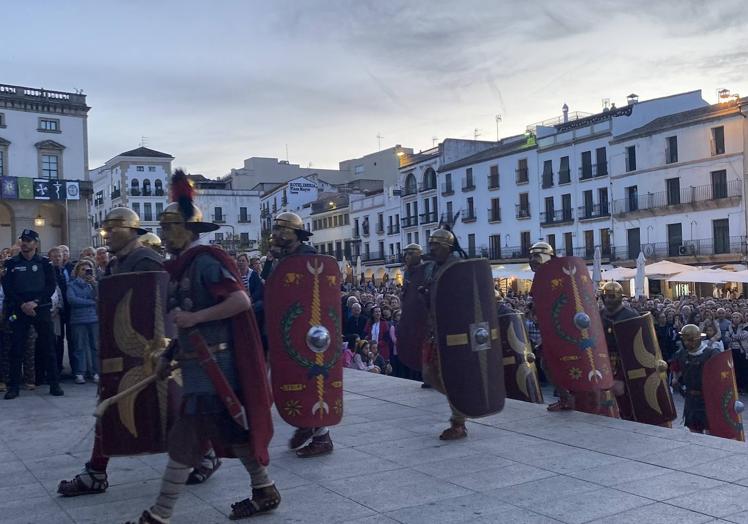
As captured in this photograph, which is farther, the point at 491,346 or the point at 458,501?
the point at 491,346

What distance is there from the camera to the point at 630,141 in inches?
1576

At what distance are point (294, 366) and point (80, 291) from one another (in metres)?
4.82

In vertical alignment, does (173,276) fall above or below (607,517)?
above

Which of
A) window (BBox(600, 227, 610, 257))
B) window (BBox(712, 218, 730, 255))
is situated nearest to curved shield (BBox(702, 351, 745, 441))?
window (BBox(712, 218, 730, 255))

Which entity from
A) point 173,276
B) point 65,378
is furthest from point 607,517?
point 65,378

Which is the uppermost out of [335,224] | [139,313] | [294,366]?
[335,224]

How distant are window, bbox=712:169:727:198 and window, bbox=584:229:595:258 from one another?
298 inches

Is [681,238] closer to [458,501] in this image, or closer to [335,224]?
[335,224]

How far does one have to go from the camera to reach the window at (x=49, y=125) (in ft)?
171

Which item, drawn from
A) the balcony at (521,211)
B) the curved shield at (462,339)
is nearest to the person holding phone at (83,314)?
the curved shield at (462,339)

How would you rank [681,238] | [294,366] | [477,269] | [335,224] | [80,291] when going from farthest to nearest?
[335,224] → [681,238] → [80,291] → [477,269] → [294,366]

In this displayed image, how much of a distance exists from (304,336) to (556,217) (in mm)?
41372

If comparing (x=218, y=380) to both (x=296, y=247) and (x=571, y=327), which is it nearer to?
(x=296, y=247)

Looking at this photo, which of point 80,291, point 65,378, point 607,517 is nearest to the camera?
point 607,517
